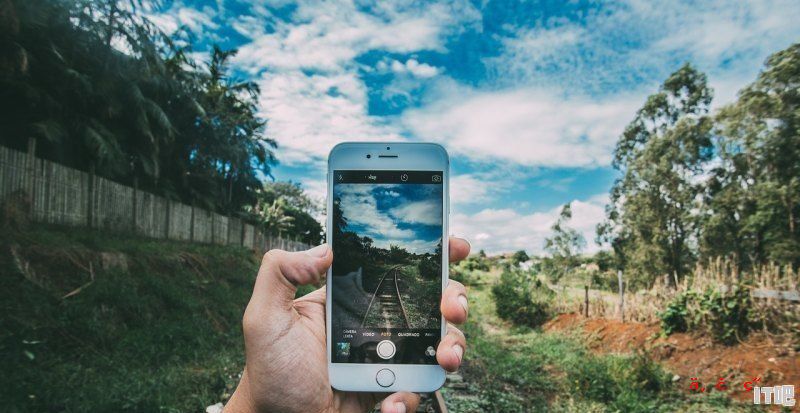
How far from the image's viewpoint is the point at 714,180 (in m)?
27.0

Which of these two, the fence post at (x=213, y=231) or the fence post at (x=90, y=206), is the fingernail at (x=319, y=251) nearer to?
the fence post at (x=90, y=206)

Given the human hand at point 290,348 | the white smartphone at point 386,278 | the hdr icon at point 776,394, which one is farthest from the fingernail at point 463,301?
the hdr icon at point 776,394

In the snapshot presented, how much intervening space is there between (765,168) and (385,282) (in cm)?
2709

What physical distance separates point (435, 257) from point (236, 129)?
29.8 m

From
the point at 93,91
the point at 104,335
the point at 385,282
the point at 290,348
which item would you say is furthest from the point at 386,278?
the point at 93,91

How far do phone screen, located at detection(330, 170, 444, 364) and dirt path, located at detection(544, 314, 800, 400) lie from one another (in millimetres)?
7103

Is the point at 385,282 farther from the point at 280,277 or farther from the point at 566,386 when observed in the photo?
the point at 566,386

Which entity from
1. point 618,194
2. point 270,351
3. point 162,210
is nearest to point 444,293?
point 270,351

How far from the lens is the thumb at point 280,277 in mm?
2100

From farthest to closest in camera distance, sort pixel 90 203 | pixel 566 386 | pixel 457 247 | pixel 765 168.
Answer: pixel 765 168 → pixel 90 203 → pixel 566 386 → pixel 457 247

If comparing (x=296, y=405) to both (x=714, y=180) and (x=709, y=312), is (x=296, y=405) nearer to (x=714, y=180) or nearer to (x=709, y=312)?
(x=709, y=312)

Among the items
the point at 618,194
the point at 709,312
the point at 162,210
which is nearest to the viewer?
the point at 709,312

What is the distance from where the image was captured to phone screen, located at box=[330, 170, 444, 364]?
2.25 meters

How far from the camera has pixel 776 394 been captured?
21.4 ft
